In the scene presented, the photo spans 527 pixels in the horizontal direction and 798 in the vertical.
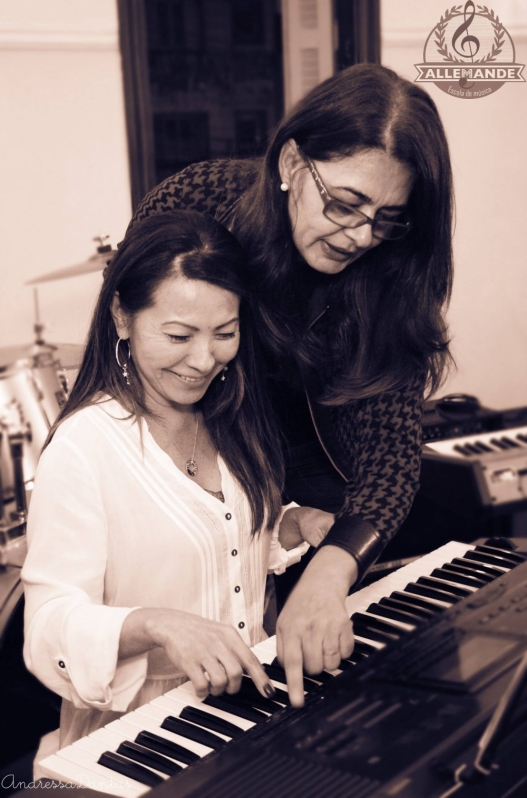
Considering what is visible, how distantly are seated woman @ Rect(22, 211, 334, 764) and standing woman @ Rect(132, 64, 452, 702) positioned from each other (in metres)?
0.18

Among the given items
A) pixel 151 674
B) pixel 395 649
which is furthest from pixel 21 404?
Answer: pixel 395 649

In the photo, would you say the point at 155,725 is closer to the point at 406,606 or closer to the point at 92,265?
the point at 406,606

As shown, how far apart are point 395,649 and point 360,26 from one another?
3.30 metres

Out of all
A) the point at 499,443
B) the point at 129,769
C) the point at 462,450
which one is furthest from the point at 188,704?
the point at 499,443

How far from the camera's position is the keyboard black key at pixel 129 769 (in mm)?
1108

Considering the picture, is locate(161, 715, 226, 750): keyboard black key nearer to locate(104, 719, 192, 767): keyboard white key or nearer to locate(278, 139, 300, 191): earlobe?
locate(104, 719, 192, 767): keyboard white key

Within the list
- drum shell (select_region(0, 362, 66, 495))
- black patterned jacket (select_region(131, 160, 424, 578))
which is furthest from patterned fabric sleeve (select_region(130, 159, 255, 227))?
drum shell (select_region(0, 362, 66, 495))

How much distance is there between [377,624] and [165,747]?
457mm

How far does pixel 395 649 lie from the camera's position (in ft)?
4.04

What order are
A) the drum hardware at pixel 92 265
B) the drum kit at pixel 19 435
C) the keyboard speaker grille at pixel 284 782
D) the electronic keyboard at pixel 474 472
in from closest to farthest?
the keyboard speaker grille at pixel 284 782 → the drum kit at pixel 19 435 → the drum hardware at pixel 92 265 → the electronic keyboard at pixel 474 472

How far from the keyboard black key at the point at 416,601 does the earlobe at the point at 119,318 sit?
25.3 inches

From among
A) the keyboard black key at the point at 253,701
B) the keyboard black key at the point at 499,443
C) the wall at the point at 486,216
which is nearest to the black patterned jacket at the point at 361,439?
the keyboard black key at the point at 253,701

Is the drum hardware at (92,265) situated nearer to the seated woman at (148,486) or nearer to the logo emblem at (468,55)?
the seated woman at (148,486)

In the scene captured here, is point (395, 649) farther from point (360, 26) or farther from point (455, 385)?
point (360, 26)
